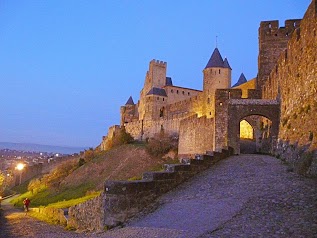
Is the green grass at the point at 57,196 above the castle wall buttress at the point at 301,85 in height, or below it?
below

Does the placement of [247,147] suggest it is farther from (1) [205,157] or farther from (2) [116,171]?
(2) [116,171]

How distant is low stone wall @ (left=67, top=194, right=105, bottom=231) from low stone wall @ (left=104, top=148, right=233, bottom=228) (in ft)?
1.27

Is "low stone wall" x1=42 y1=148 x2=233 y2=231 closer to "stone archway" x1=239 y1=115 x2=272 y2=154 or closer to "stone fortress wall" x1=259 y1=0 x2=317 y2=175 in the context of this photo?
"stone fortress wall" x1=259 y1=0 x2=317 y2=175

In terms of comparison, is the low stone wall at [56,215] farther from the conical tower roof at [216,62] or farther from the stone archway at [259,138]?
the conical tower roof at [216,62]

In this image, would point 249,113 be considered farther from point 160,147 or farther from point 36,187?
point 36,187

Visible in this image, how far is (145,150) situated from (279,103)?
755 inches

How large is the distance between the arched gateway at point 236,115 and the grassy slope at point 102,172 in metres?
11.0

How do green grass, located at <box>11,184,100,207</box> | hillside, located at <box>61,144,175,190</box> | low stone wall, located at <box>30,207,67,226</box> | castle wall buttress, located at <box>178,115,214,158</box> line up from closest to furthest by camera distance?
low stone wall, located at <box>30,207,67,226</box> < castle wall buttress, located at <box>178,115,214,158</box> < green grass, located at <box>11,184,100,207</box> < hillside, located at <box>61,144,175,190</box>

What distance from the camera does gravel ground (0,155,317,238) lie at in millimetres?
8023

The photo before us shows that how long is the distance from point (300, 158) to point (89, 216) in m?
7.78

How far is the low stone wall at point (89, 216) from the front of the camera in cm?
1237

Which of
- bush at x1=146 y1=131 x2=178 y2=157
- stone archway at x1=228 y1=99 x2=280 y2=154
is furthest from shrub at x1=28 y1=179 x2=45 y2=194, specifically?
stone archway at x1=228 y1=99 x2=280 y2=154

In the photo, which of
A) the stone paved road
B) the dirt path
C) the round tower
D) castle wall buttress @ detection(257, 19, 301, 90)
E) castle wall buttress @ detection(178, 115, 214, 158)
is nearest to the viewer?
the stone paved road

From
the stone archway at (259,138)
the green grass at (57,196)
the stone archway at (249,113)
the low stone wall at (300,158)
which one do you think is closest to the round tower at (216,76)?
the stone archway at (259,138)
